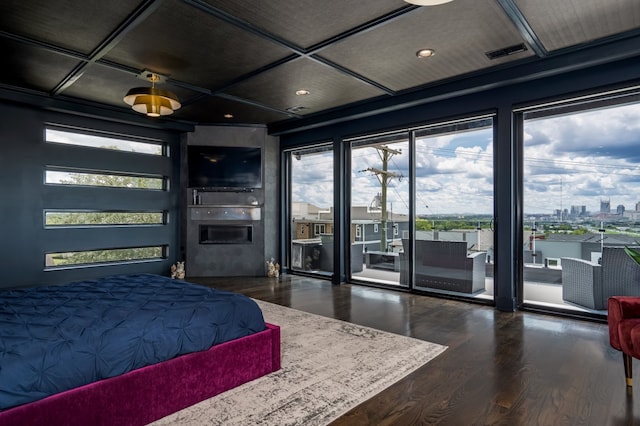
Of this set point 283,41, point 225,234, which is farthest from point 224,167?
point 283,41

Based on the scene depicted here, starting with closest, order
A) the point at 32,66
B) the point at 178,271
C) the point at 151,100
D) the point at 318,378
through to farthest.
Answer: the point at 318,378 → the point at 151,100 → the point at 32,66 → the point at 178,271

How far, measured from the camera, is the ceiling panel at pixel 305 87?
4.56m

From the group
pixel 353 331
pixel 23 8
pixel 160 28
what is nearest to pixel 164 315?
pixel 353 331

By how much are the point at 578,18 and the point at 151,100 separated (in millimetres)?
4333

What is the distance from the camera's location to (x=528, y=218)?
4.77 metres

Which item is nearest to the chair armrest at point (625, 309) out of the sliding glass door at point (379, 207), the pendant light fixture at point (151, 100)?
the sliding glass door at point (379, 207)

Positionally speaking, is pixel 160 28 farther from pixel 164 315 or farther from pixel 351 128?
pixel 351 128

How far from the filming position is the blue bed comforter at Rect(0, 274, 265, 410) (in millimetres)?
1852

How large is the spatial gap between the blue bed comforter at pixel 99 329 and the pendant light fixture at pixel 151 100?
7.06ft

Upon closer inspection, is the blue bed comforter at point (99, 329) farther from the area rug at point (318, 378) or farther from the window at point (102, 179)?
the window at point (102, 179)

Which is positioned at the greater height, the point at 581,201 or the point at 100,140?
the point at 100,140

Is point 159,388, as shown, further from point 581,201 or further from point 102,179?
point 102,179

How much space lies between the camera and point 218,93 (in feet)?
17.7

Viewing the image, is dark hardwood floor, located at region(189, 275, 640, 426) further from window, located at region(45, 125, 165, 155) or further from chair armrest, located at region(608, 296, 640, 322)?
window, located at region(45, 125, 165, 155)
